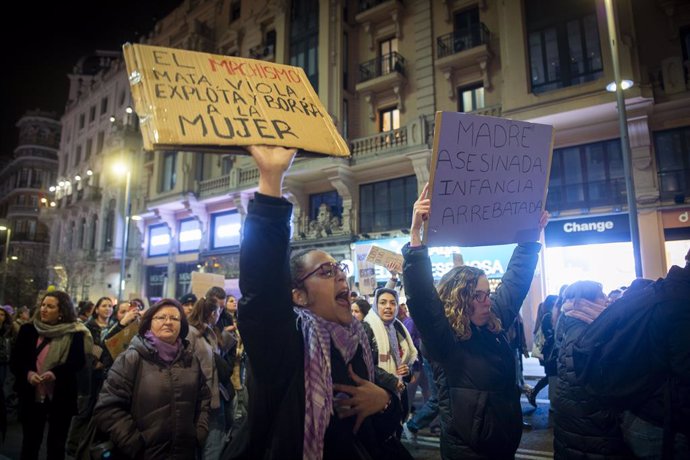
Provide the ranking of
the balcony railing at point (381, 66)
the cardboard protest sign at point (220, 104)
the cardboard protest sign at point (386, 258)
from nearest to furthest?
1. the cardboard protest sign at point (220, 104)
2. the cardboard protest sign at point (386, 258)
3. the balcony railing at point (381, 66)

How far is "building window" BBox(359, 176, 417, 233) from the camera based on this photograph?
661 inches

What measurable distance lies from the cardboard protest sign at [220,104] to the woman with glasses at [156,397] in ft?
6.81

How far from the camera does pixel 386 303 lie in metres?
5.93

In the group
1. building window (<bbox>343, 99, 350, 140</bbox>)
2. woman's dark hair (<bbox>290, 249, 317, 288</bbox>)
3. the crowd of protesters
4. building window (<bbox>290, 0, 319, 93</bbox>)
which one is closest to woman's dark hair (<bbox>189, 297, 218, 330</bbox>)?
the crowd of protesters

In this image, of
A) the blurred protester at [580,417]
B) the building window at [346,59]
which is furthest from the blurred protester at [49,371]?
the building window at [346,59]

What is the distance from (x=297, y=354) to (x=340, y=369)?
24cm

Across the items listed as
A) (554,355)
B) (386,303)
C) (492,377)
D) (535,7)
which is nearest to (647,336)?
(492,377)

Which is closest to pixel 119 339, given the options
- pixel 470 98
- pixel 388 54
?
pixel 470 98

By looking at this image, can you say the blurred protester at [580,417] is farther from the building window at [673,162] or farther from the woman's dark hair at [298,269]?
the building window at [673,162]

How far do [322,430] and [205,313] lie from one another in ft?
13.0

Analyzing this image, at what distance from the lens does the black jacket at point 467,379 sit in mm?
2525

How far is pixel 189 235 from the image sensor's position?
24.0 metres

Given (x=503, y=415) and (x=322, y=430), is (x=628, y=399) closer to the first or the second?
(x=503, y=415)

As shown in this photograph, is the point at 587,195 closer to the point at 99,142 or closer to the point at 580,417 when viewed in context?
the point at 580,417
